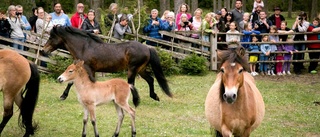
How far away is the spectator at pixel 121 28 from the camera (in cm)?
1453

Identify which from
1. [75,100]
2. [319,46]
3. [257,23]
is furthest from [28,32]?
[319,46]

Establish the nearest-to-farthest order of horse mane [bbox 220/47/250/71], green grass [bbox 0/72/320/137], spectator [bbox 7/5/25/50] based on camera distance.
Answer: horse mane [bbox 220/47/250/71] → green grass [bbox 0/72/320/137] → spectator [bbox 7/5/25/50]

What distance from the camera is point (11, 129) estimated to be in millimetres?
8781

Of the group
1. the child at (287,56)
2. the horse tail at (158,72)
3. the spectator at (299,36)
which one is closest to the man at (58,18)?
the horse tail at (158,72)

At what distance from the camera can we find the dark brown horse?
1109 centimetres

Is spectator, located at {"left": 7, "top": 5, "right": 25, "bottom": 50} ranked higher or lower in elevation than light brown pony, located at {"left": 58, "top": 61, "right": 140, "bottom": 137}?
higher

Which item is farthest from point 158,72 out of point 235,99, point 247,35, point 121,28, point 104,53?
point 235,99

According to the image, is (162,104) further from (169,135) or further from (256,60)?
(256,60)

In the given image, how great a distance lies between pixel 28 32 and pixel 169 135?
6901 mm

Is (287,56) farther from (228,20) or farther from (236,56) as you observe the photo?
(236,56)

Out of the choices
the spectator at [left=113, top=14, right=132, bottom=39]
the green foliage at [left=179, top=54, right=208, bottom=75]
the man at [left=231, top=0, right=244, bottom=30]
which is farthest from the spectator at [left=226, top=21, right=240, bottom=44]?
the spectator at [left=113, top=14, right=132, bottom=39]

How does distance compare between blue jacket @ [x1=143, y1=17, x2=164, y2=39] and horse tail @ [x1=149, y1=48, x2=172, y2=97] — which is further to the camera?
blue jacket @ [x1=143, y1=17, x2=164, y2=39]

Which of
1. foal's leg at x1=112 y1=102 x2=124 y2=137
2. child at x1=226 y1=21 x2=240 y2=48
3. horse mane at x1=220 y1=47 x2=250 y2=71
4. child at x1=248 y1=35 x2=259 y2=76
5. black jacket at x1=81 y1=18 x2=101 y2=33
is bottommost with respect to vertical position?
foal's leg at x1=112 y1=102 x2=124 y2=137

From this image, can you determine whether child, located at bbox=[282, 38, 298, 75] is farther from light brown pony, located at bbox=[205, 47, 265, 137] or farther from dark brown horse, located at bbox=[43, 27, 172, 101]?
light brown pony, located at bbox=[205, 47, 265, 137]
